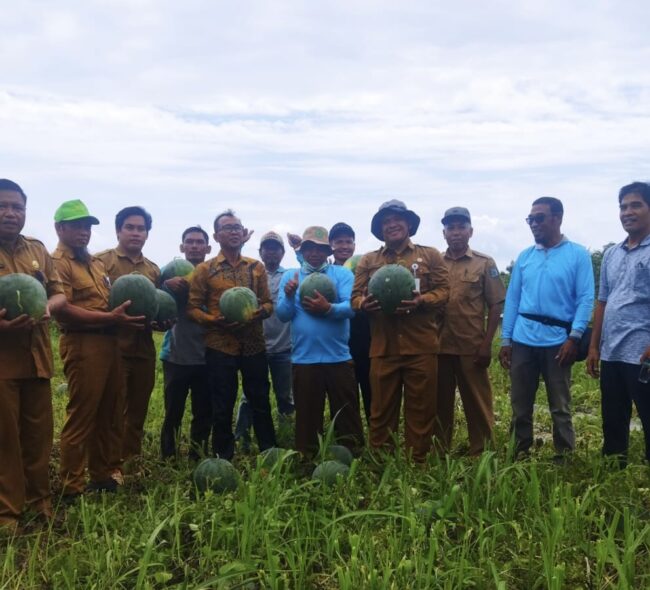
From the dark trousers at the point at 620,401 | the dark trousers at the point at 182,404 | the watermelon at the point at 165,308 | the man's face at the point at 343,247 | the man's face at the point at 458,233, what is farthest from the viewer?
the man's face at the point at 343,247

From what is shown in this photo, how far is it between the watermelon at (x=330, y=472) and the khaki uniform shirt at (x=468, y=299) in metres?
1.63

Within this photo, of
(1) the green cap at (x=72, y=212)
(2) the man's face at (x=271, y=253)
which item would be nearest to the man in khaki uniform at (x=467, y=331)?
(2) the man's face at (x=271, y=253)

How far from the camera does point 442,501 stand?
3838 mm

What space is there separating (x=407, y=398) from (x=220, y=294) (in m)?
1.84

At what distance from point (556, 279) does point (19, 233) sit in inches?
160

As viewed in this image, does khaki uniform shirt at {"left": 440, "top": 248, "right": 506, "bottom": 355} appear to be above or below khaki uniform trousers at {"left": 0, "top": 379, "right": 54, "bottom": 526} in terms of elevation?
above

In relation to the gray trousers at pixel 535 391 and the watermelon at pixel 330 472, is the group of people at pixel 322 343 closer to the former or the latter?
the gray trousers at pixel 535 391

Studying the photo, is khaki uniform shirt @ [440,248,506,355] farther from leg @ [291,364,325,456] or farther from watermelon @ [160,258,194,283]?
watermelon @ [160,258,194,283]

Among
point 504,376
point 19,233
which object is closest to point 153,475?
point 19,233

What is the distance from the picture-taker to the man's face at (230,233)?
5695mm

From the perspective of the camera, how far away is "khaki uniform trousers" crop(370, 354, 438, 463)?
523 cm

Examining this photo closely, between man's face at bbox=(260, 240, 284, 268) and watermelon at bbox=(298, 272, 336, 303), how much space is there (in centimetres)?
160

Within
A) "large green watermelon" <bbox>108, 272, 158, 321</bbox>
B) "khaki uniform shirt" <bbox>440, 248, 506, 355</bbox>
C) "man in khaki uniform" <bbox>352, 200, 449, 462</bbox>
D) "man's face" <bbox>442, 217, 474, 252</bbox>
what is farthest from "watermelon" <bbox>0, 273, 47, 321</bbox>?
"man's face" <bbox>442, 217, 474, 252</bbox>

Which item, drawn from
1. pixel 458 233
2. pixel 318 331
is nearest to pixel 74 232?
pixel 318 331
